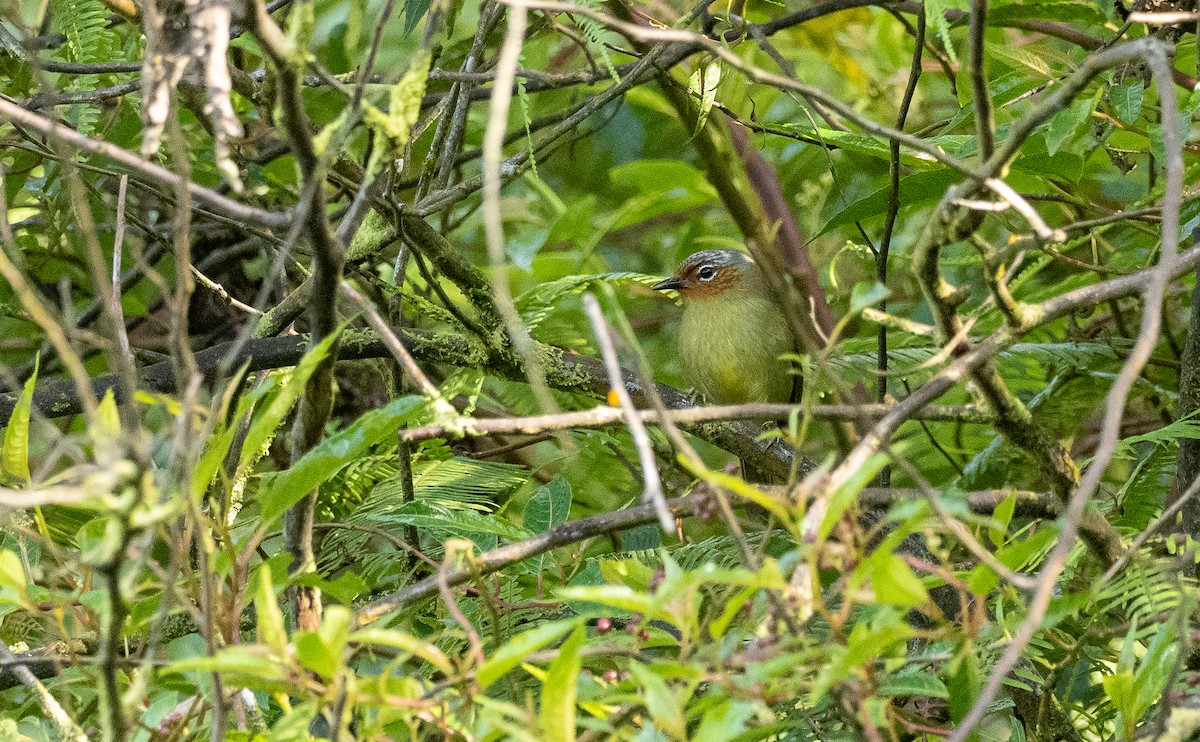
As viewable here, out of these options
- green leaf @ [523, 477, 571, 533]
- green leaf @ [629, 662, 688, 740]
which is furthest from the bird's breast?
green leaf @ [629, 662, 688, 740]

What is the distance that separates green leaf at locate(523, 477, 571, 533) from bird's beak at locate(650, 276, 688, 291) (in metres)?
1.86

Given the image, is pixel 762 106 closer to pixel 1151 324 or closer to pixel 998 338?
pixel 998 338

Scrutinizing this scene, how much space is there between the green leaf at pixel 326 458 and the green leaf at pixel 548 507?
2.31 feet

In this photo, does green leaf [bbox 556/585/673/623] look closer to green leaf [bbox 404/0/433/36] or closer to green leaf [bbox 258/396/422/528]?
green leaf [bbox 258/396/422/528]

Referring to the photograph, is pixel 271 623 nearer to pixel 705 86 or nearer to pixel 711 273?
pixel 705 86

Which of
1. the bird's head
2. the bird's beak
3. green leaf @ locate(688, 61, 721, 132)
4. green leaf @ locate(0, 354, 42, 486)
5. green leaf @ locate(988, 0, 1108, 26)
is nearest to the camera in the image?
green leaf @ locate(0, 354, 42, 486)

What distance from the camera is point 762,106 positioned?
383 cm

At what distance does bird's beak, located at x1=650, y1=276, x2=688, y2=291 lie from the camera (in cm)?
416

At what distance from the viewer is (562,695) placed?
1.28 meters

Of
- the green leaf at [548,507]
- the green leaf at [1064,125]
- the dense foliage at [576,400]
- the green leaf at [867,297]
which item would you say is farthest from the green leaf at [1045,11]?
the green leaf at [867,297]

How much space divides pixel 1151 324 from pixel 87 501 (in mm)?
1170

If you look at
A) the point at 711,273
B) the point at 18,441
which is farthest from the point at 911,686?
the point at 711,273

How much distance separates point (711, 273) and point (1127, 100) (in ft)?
8.10

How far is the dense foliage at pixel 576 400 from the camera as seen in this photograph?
127 centimetres
